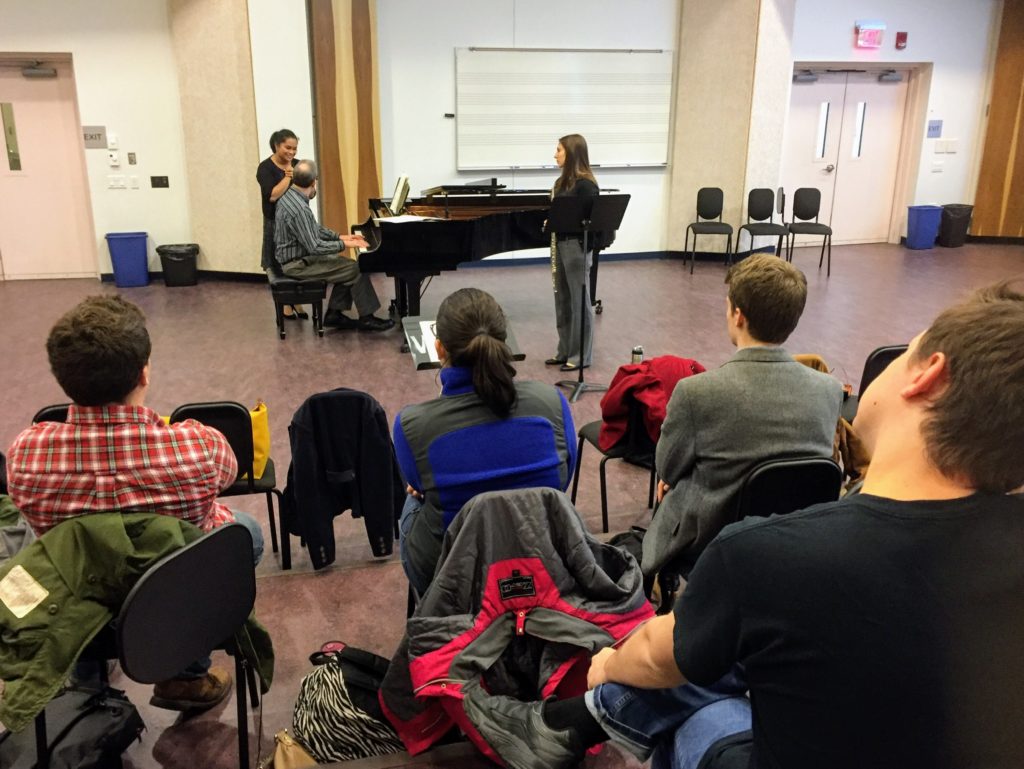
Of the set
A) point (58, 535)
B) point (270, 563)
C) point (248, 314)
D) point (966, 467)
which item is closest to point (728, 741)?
point (966, 467)

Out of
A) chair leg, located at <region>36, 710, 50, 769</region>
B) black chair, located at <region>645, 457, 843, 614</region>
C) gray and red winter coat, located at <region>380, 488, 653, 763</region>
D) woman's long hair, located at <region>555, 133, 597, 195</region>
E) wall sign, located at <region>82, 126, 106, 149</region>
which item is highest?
wall sign, located at <region>82, 126, 106, 149</region>

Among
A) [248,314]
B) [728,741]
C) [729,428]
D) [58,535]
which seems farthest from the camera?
[248,314]

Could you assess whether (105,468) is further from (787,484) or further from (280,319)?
(280,319)

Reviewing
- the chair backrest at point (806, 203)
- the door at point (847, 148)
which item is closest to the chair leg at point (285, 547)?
the chair backrest at point (806, 203)

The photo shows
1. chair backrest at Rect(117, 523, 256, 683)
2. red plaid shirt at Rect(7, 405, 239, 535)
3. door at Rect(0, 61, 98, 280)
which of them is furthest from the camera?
door at Rect(0, 61, 98, 280)

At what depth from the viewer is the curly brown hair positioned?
1770 millimetres

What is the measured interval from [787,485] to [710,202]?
7608 mm

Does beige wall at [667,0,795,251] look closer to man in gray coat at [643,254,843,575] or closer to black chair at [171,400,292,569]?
man in gray coat at [643,254,843,575]

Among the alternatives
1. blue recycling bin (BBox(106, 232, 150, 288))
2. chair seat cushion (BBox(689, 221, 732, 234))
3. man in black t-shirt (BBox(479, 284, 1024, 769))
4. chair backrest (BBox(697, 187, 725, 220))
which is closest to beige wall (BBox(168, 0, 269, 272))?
blue recycling bin (BBox(106, 232, 150, 288))

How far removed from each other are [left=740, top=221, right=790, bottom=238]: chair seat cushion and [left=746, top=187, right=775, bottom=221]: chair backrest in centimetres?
15

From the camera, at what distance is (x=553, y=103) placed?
349 inches

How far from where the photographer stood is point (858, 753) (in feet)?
3.26

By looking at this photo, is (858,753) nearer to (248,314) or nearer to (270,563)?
(270,563)

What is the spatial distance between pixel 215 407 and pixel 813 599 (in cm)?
212
